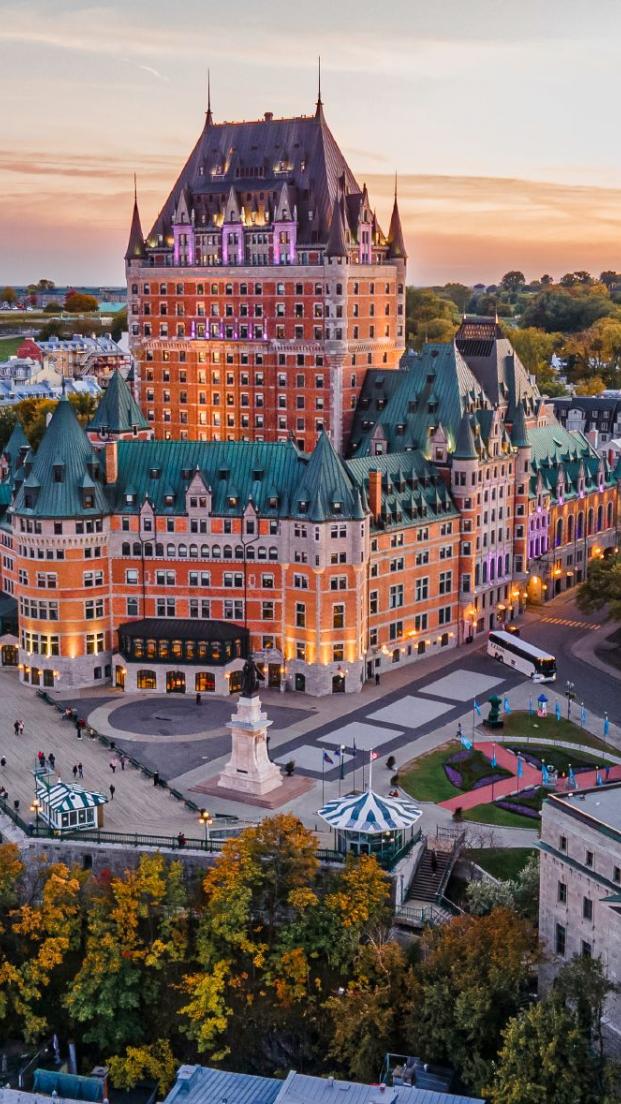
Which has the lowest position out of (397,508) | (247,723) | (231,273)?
(247,723)

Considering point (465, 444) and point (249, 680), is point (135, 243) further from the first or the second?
point (249, 680)

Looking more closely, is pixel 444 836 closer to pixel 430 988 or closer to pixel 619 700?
pixel 430 988

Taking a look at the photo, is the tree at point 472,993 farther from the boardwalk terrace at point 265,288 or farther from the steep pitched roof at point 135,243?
the steep pitched roof at point 135,243

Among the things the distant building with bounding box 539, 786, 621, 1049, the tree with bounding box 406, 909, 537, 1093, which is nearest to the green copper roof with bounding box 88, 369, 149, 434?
the distant building with bounding box 539, 786, 621, 1049

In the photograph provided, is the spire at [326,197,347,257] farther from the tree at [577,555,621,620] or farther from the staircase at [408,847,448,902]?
the staircase at [408,847,448,902]

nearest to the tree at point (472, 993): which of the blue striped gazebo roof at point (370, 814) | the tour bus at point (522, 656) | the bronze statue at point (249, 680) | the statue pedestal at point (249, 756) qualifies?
the blue striped gazebo roof at point (370, 814)

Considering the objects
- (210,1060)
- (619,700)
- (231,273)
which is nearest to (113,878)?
(210,1060)

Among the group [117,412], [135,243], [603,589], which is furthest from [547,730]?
[135,243]
